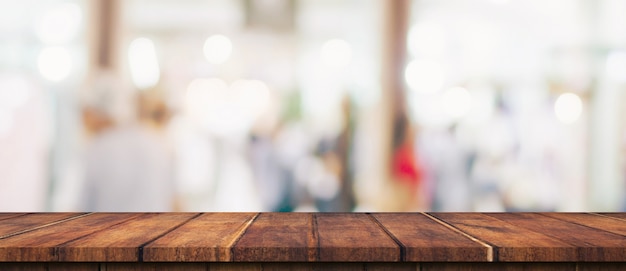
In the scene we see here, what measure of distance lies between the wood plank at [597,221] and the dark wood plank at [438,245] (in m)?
0.37

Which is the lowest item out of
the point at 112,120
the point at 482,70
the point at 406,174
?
the point at 406,174

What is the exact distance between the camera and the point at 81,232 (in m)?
1.26

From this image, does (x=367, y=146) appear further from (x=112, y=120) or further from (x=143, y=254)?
(x=143, y=254)

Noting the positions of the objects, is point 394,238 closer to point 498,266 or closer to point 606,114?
point 498,266

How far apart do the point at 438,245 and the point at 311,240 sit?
240 mm

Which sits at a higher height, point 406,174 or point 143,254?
point 406,174

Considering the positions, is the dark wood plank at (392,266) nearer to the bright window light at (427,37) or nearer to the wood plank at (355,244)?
the wood plank at (355,244)

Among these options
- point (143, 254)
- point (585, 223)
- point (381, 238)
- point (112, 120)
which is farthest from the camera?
point (112, 120)

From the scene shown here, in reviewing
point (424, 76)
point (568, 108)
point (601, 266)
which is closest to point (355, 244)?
point (601, 266)

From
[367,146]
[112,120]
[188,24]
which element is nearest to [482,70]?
[367,146]

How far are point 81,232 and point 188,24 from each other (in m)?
1.55

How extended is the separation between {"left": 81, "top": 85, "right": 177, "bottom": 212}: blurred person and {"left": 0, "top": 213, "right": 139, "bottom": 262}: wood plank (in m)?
1.16

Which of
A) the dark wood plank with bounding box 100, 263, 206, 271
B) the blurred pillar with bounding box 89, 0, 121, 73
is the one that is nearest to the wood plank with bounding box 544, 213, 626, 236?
the dark wood plank with bounding box 100, 263, 206, 271

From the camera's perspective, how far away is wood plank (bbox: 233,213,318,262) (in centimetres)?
108
